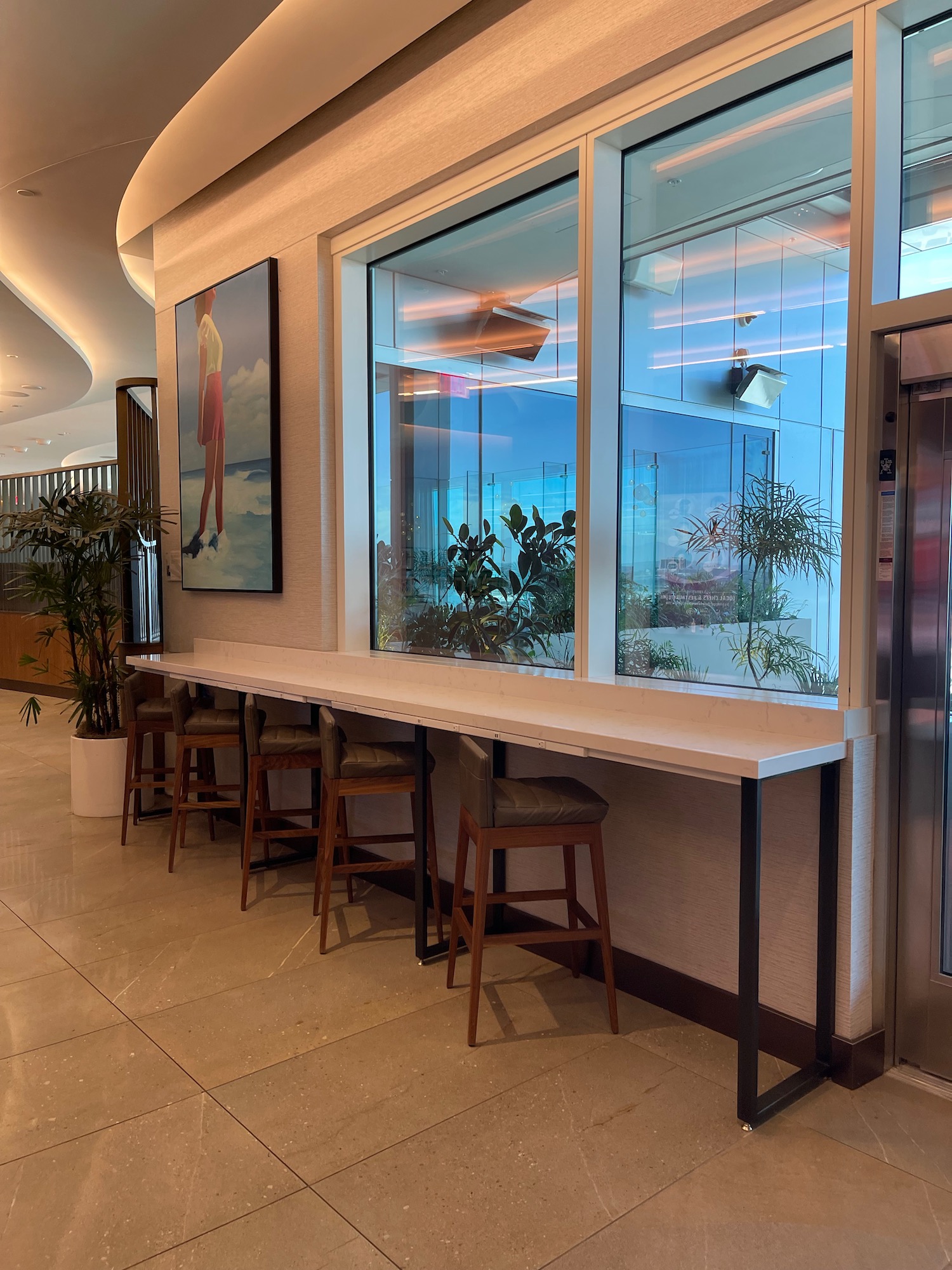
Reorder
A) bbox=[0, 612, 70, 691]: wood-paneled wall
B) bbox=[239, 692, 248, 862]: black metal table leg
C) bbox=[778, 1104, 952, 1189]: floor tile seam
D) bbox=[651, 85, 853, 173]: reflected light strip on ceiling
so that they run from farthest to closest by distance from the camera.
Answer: bbox=[0, 612, 70, 691]: wood-paneled wall, bbox=[239, 692, 248, 862]: black metal table leg, bbox=[651, 85, 853, 173]: reflected light strip on ceiling, bbox=[778, 1104, 952, 1189]: floor tile seam

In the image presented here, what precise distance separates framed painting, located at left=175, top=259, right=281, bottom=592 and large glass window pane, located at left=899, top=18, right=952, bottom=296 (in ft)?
10.4

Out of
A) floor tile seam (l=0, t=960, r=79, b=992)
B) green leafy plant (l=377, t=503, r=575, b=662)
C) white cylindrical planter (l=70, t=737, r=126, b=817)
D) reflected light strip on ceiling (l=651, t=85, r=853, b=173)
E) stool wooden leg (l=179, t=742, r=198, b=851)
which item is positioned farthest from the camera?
white cylindrical planter (l=70, t=737, r=126, b=817)

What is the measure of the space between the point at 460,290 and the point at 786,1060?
328 centimetres

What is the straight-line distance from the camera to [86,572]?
5309 millimetres

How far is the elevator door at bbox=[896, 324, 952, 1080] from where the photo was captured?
2447mm

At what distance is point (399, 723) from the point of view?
424 cm

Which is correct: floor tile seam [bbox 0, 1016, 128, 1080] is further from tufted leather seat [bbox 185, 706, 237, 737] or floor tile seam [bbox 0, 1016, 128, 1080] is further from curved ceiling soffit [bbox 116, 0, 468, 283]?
curved ceiling soffit [bbox 116, 0, 468, 283]

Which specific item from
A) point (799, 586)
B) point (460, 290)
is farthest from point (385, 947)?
point (460, 290)

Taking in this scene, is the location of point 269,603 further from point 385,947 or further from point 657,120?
point 657,120

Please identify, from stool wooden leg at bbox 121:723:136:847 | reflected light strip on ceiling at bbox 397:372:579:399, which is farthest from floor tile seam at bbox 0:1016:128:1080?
reflected light strip on ceiling at bbox 397:372:579:399

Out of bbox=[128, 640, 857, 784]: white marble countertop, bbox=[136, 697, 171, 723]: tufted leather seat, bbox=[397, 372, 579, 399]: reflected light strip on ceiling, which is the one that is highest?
bbox=[397, 372, 579, 399]: reflected light strip on ceiling

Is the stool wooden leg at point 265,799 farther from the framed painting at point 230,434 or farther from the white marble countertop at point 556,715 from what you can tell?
the framed painting at point 230,434

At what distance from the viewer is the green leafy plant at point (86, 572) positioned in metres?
5.21

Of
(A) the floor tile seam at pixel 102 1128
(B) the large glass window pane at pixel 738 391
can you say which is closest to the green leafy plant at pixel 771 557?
(B) the large glass window pane at pixel 738 391
